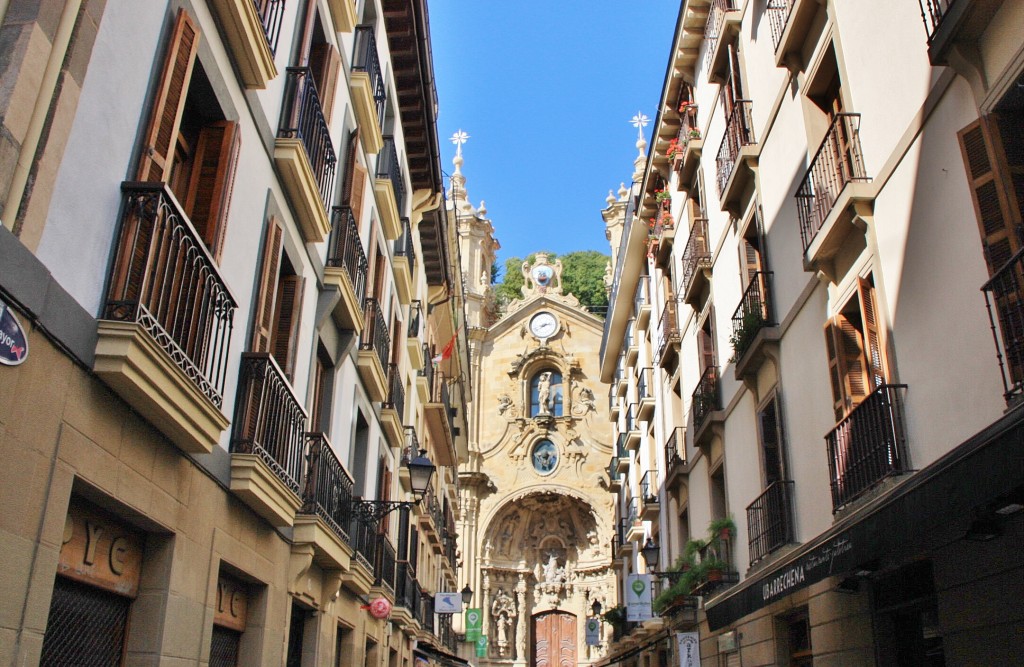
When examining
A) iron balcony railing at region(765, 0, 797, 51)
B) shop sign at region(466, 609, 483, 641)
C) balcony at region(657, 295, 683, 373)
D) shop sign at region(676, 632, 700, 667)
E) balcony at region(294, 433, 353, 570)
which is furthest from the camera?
shop sign at region(466, 609, 483, 641)

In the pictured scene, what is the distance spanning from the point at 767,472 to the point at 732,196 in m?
4.71

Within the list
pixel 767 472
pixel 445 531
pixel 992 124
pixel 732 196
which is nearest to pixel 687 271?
pixel 732 196

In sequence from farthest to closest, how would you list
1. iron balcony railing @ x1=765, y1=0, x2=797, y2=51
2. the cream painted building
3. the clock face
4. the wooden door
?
1. the clock face
2. the wooden door
3. the cream painted building
4. iron balcony railing @ x1=765, y1=0, x2=797, y2=51

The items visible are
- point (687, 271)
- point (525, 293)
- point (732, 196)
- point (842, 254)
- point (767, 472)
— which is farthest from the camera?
point (525, 293)

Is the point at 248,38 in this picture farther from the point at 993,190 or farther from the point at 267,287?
the point at 993,190

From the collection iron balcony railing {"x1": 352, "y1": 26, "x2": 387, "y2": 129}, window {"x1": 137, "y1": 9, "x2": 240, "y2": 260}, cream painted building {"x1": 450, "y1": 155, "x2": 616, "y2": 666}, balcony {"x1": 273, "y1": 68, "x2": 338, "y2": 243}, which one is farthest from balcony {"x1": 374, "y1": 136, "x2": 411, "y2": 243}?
cream painted building {"x1": 450, "y1": 155, "x2": 616, "y2": 666}

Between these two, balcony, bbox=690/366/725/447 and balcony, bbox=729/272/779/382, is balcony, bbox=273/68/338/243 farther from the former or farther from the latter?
balcony, bbox=690/366/725/447

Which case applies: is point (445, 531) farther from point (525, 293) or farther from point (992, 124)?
point (992, 124)

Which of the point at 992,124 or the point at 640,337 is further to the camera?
the point at 640,337

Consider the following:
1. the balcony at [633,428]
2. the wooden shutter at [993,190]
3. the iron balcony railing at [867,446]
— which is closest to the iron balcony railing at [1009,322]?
the wooden shutter at [993,190]

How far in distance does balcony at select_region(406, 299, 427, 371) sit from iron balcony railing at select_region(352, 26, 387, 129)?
6762 mm

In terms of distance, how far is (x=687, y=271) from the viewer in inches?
743

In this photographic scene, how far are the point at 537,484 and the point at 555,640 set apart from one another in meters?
7.70

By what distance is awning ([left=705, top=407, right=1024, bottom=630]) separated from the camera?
525 cm
